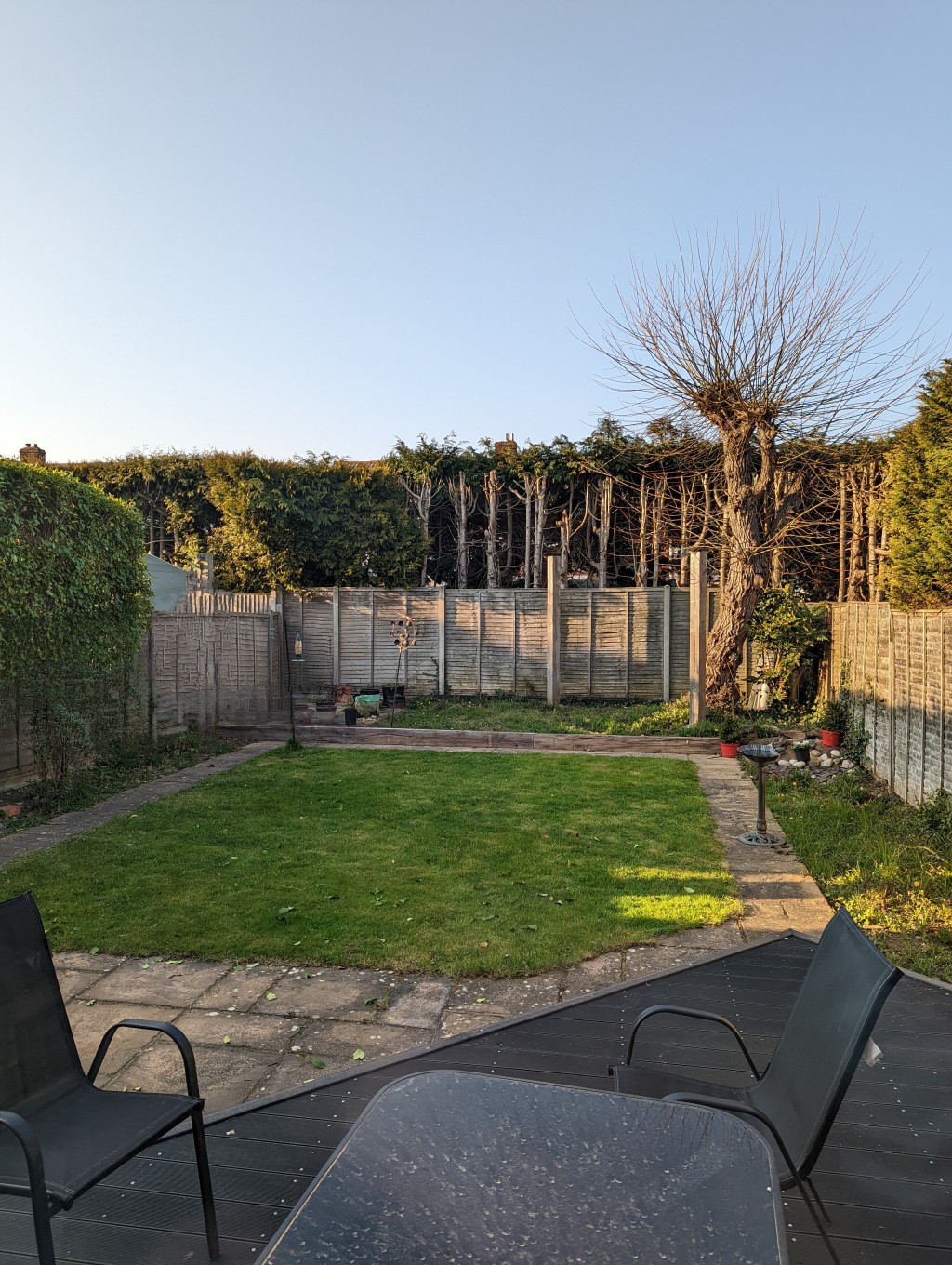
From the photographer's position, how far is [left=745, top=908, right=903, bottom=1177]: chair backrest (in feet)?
5.54

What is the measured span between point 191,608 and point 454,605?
14.4ft

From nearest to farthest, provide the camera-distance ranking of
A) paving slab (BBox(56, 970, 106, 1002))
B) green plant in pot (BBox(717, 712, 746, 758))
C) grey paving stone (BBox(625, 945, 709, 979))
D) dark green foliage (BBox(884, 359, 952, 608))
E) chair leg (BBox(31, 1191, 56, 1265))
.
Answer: chair leg (BBox(31, 1191, 56, 1265)) < paving slab (BBox(56, 970, 106, 1002)) < grey paving stone (BBox(625, 945, 709, 979)) < dark green foliage (BBox(884, 359, 952, 608)) < green plant in pot (BBox(717, 712, 746, 758))

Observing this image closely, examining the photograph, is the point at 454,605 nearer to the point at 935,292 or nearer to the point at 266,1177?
the point at 935,292

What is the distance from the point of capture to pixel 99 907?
453 centimetres

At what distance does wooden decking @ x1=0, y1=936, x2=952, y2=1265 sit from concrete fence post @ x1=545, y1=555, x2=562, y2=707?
29.5ft

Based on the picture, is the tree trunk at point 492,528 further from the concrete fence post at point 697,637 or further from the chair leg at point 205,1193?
the chair leg at point 205,1193

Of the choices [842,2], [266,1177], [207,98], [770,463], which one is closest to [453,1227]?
[266,1177]

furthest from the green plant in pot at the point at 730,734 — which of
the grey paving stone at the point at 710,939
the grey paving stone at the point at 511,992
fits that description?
the grey paving stone at the point at 511,992

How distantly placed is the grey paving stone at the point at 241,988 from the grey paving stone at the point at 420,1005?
640 mm

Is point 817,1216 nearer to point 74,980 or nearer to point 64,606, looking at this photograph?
point 74,980

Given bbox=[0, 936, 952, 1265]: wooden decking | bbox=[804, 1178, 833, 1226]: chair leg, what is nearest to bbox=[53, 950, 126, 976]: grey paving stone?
bbox=[0, 936, 952, 1265]: wooden decking

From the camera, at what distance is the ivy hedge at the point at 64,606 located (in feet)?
→ 21.3

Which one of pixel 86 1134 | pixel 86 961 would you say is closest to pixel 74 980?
pixel 86 961

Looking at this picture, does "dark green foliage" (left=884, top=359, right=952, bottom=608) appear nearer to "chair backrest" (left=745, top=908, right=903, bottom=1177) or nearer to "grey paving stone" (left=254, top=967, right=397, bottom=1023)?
"chair backrest" (left=745, top=908, right=903, bottom=1177)
